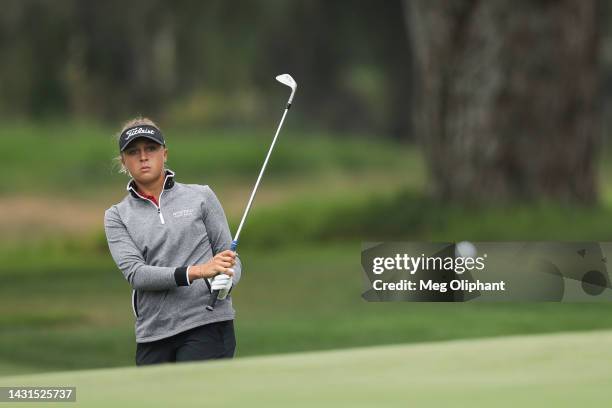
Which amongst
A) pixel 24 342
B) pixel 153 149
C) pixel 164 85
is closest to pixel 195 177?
pixel 164 85

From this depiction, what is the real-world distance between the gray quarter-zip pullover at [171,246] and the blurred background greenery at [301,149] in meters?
2.99

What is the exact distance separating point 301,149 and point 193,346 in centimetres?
2286

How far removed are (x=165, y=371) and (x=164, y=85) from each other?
27.6 metres

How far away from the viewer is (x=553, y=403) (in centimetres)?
340

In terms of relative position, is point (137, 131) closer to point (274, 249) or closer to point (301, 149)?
point (274, 249)

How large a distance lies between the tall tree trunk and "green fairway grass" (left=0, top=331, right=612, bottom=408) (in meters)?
10.5

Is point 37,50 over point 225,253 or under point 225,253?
over

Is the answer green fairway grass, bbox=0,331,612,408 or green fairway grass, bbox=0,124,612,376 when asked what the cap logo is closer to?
green fairway grass, bbox=0,331,612,408

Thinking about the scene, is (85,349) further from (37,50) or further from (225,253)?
(37,50)

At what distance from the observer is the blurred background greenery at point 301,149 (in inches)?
449

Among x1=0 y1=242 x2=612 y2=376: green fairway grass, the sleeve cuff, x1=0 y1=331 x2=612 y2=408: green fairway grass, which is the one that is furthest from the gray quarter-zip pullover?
x1=0 y1=242 x2=612 y2=376: green fairway grass

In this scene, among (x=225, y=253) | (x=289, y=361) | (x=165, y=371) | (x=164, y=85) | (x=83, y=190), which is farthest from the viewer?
(x=164, y=85)

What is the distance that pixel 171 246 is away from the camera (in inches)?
193

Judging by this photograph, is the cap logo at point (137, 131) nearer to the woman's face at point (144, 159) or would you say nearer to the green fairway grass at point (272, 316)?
the woman's face at point (144, 159)
